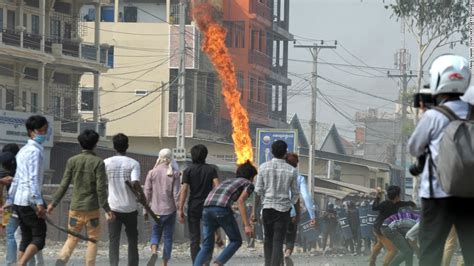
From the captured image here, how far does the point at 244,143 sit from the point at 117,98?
3071cm

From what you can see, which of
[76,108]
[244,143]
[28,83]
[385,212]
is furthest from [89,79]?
[385,212]

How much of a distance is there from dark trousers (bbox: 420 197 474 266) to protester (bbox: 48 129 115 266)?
19.6 ft

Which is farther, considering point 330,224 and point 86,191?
point 330,224

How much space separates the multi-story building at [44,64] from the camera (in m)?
47.2

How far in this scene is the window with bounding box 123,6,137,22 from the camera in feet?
206

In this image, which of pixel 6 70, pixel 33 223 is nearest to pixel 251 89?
pixel 6 70

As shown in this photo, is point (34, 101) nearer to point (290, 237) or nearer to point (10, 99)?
point (10, 99)

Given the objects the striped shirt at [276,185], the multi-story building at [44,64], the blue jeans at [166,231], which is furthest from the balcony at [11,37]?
the striped shirt at [276,185]

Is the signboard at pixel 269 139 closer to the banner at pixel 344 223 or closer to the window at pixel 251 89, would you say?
the banner at pixel 344 223

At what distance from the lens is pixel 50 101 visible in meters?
51.9

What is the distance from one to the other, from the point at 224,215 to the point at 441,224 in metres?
6.43

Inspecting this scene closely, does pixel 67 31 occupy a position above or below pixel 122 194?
above

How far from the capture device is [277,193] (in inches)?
582

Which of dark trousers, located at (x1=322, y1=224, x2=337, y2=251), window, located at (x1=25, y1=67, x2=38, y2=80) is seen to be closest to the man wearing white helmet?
dark trousers, located at (x1=322, y1=224, x2=337, y2=251)
